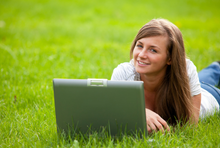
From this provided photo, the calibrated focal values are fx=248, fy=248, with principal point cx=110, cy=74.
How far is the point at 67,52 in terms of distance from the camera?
17.8 feet

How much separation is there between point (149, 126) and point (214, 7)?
1280 cm

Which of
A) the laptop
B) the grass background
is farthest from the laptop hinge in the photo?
the grass background

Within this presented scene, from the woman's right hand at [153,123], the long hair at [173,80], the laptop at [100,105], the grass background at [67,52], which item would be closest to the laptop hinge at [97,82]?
the laptop at [100,105]

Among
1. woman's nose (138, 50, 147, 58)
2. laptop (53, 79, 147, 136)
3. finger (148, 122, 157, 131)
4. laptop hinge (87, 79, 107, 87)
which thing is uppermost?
woman's nose (138, 50, 147, 58)

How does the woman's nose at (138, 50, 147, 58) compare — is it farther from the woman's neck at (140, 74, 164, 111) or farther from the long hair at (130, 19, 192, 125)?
the woman's neck at (140, 74, 164, 111)

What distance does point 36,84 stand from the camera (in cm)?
373

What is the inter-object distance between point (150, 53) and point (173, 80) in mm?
416

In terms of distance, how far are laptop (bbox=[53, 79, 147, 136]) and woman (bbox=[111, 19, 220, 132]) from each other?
13.5 inches

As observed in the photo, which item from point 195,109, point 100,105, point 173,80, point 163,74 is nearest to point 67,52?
point 163,74

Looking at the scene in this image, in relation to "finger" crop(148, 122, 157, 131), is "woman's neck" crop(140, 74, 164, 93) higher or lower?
higher

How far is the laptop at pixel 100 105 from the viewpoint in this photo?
5.77ft

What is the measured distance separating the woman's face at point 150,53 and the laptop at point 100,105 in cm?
60

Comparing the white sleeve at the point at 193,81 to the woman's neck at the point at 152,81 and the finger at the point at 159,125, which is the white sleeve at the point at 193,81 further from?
the finger at the point at 159,125

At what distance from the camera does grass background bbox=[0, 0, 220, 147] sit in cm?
222
